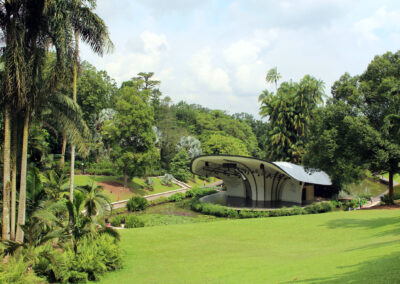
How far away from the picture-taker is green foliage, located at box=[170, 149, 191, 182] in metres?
49.5

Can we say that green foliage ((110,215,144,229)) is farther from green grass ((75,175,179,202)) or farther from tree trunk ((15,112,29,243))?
green grass ((75,175,179,202))

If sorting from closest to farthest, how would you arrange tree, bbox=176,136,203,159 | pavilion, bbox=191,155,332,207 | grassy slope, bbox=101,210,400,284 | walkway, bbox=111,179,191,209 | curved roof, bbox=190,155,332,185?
grassy slope, bbox=101,210,400,284 < curved roof, bbox=190,155,332,185 < walkway, bbox=111,179,191,209 < pavilion, bbox=191,155,332,207 < tree, bbox=176,136,203,159

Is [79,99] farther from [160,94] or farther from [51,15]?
[51,15]

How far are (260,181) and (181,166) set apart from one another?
18.1 meters

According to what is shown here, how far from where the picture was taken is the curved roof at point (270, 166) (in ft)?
95.2

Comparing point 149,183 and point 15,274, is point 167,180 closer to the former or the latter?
point 149,183

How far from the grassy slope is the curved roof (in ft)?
29.6

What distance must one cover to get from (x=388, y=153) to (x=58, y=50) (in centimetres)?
1754

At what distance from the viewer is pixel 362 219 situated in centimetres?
1784

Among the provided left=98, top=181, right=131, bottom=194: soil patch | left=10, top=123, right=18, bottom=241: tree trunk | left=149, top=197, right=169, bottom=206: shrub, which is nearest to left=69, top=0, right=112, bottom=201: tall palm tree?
left=10, top=123, right=18, bottom=241: tree trunk

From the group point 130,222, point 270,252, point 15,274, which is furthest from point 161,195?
point 15,274

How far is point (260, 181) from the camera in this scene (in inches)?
1364

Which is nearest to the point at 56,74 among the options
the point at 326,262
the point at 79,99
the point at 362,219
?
the point at 326,262

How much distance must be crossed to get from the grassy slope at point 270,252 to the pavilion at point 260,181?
12.2m
